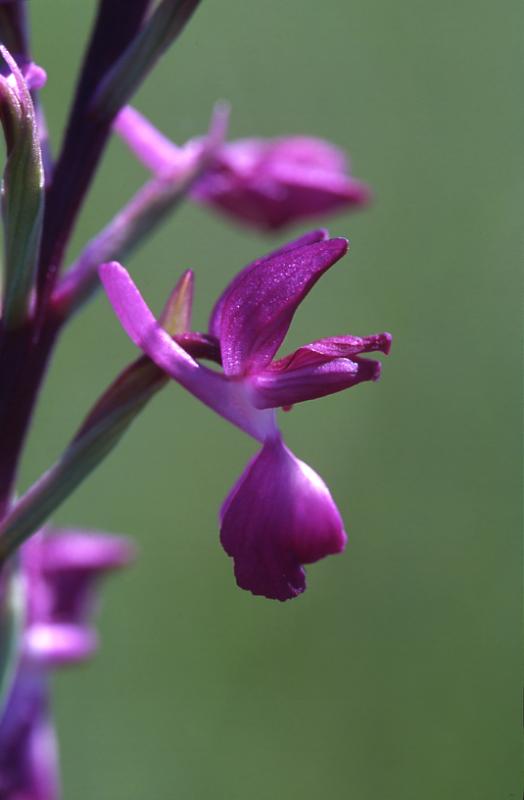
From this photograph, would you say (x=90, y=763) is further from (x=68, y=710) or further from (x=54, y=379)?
(x=54, y=379)

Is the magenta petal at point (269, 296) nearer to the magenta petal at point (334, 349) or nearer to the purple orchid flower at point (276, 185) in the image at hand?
the magenta petal at point (334, 349)

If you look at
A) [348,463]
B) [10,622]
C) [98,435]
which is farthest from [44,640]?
[348,463]

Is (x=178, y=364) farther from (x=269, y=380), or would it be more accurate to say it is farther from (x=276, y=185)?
(x=276, y=185)

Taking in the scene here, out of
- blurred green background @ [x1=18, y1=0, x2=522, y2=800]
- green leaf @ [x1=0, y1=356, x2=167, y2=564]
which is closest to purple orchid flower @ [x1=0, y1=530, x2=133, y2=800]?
green leaf @ [x1=0, y1=356, x2=167, y2=564]

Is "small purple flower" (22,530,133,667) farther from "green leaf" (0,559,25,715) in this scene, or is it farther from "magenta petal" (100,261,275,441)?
"magenta petal" (100,261,275,441)

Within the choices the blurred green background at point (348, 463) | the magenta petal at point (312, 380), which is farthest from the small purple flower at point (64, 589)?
the blurred green background at point (348, 463)

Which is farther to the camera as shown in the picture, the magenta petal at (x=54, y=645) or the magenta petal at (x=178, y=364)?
the magenta petal at (x=54, y=645)

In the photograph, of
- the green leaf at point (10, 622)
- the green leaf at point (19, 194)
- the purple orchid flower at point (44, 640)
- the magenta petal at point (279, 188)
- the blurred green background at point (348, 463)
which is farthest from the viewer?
the blurred green background at point (348, 463)

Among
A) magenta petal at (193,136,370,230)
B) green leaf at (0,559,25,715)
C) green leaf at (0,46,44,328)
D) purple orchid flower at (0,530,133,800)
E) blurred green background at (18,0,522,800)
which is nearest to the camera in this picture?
green leaf at (0,46,44,328)
